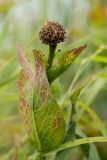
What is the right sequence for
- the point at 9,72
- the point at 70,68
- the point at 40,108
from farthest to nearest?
the point at 70,68 → the point at 9,72 → the point at 40,108

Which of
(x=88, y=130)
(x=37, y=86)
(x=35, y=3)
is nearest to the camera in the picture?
(x=37, y=86)

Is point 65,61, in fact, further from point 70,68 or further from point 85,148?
point 70,68

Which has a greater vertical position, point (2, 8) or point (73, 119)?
point (2, 8)

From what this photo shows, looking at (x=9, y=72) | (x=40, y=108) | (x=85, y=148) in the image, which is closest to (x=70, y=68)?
(x=9, y=72)

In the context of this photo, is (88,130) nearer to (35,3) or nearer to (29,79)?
(29,79)

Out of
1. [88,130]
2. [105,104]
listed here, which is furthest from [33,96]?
[105,104]

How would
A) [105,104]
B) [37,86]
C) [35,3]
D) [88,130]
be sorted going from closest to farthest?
[37,86] → [88,130] → [105,104] → [35,3]
